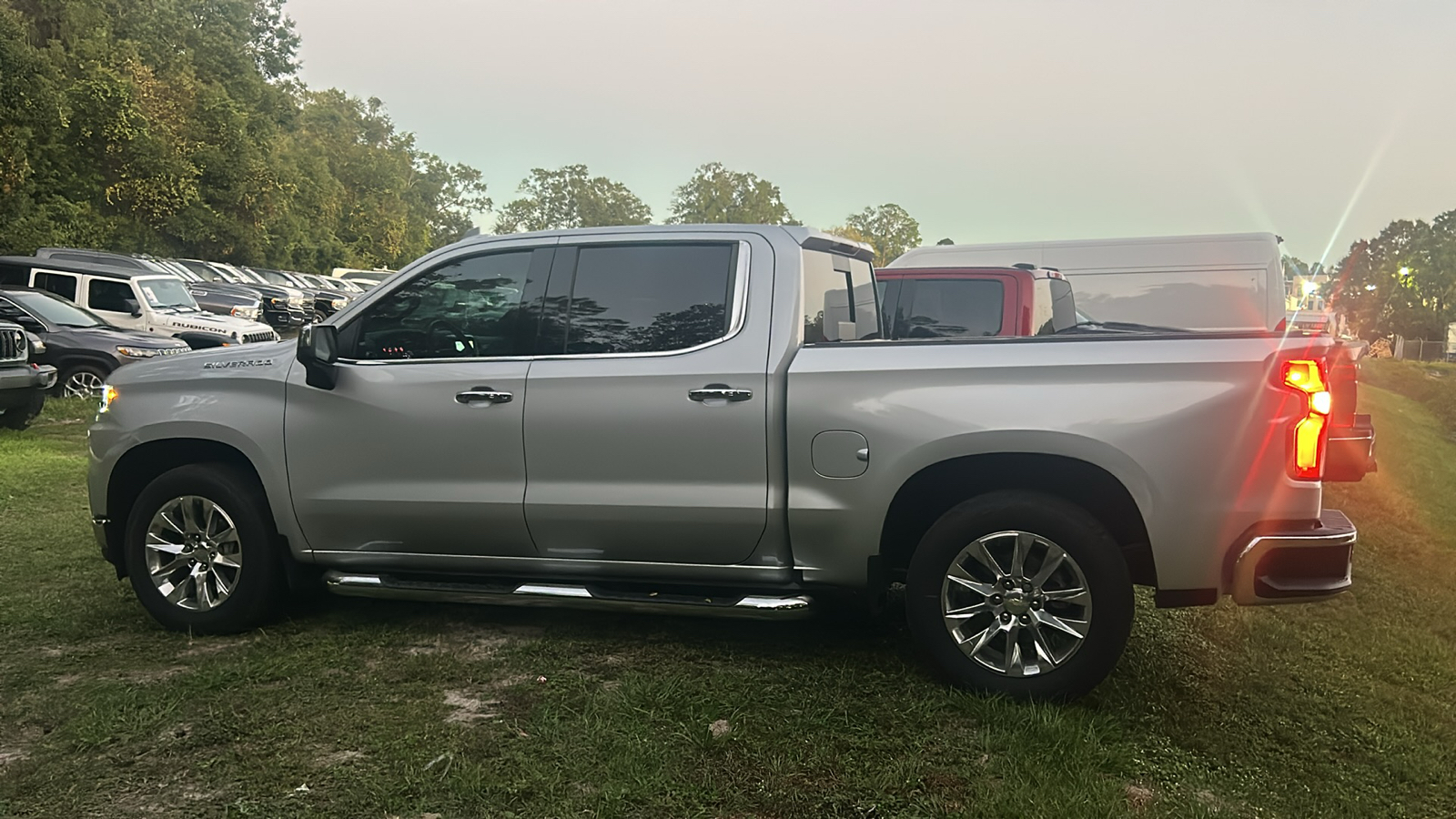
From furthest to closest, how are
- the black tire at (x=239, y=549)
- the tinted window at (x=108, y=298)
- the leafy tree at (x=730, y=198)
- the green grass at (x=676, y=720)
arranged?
the leafy tree at (x=730, y=198) → the tinted window at (x=108, y=298) → the black tire at (x=239, y=549) → the green grass at (x=676, y=720)

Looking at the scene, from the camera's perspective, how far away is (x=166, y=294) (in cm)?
1780

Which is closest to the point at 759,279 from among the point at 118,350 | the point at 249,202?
the point at 118,350

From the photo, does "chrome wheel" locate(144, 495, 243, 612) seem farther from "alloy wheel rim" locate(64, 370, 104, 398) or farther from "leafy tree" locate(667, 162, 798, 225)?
"leafy tree" locate(667, 162, 798, 225)

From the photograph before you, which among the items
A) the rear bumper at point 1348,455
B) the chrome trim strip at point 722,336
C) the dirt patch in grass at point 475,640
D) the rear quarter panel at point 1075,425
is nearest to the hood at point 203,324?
the dirt patch in grass at point 475,640

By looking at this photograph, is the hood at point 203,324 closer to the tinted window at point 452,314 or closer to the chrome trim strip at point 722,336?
the tinted window at point 452,314

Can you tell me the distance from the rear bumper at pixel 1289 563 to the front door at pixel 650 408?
1.77 metres

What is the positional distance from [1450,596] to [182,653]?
6684 millimetres

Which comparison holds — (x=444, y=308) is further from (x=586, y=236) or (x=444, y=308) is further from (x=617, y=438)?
(x=617, y=438)

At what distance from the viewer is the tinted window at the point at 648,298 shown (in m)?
4.78

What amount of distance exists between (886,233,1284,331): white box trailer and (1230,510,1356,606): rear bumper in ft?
28.6

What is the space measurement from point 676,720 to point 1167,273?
10945 mm

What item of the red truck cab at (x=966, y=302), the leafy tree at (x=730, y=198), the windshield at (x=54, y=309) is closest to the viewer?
the red truck cab at (x=966, y=302)

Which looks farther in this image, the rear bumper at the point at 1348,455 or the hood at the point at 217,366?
the hood at the point at 217,366

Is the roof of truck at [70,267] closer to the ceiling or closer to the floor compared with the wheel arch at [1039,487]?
closer to the ceiling
